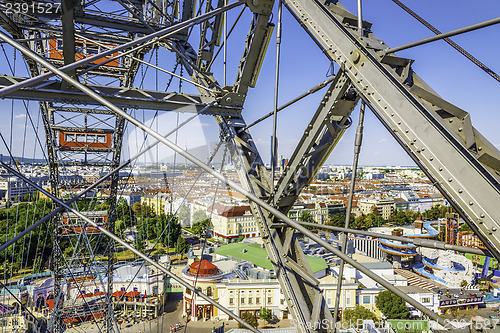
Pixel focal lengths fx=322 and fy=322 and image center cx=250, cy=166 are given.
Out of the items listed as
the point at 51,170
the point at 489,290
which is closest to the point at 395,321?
the point at 489,290

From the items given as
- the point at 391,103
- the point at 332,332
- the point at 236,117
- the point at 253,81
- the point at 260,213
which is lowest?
the point at 332,332

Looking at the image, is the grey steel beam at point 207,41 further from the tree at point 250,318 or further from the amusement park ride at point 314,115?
the tree at point 250,318

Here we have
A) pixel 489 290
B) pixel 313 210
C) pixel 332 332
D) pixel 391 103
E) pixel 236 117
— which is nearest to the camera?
pixel 391 103

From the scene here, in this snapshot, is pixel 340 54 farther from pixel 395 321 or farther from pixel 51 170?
pixel 395 321

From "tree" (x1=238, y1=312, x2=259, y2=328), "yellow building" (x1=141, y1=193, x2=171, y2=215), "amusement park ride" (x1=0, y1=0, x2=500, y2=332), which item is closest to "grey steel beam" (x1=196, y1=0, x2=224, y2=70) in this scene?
"amusement park ride" (x1=0, y1=0, x2=500, y2=332)

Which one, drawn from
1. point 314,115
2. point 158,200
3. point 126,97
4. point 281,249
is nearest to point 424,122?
point 314,115

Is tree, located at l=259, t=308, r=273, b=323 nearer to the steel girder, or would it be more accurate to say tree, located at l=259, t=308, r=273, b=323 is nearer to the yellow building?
the yellow building
